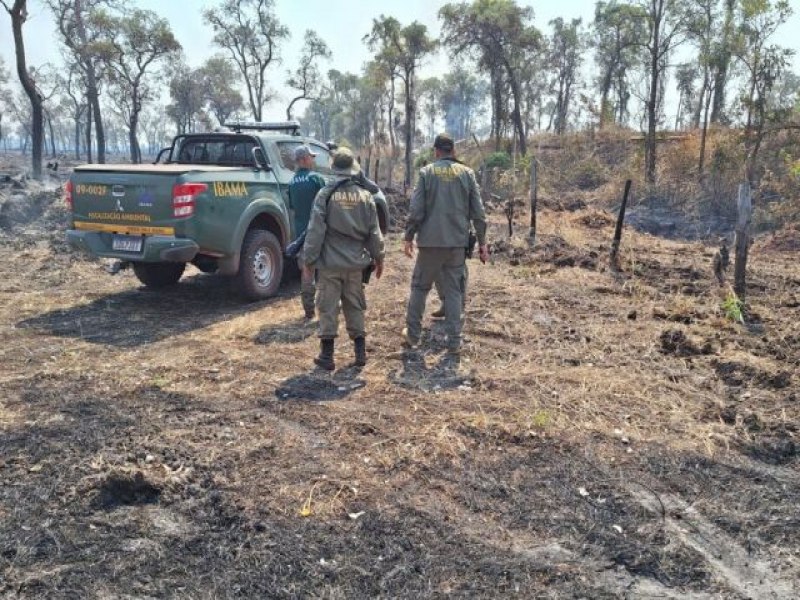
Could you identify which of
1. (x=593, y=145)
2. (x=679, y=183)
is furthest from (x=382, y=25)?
(x=679, y=183)

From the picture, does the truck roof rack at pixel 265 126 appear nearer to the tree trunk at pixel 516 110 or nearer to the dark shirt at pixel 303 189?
the dark shirt at pixel 303 189

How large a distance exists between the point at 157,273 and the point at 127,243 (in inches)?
59.5

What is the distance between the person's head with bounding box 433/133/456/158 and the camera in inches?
208

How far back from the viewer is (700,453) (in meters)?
3.68

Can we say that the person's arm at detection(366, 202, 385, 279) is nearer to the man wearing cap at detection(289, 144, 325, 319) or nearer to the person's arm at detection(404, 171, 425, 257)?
the person's arm at detection(404, 171, 425, 257)

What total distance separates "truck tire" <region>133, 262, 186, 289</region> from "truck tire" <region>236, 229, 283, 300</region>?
138 centimetres

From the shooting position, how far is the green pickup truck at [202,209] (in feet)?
19.8

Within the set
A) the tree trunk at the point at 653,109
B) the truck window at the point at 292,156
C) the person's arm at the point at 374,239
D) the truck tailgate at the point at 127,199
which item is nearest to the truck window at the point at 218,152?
the truck window at the point at 292,156

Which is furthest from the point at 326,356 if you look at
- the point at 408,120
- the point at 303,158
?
the point at 408,120

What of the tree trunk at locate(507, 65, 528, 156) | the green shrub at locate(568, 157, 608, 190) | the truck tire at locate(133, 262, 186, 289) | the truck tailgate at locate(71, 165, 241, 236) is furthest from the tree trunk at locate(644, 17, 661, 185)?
the truck tailgate at locate(71, 165, 241, 236)

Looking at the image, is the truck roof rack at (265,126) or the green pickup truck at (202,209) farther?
the truck roof rack at (265,126)

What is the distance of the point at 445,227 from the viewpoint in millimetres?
5230

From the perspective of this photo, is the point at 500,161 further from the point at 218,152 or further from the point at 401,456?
the point at 401,456

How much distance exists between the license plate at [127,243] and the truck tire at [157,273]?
3.95 ft
